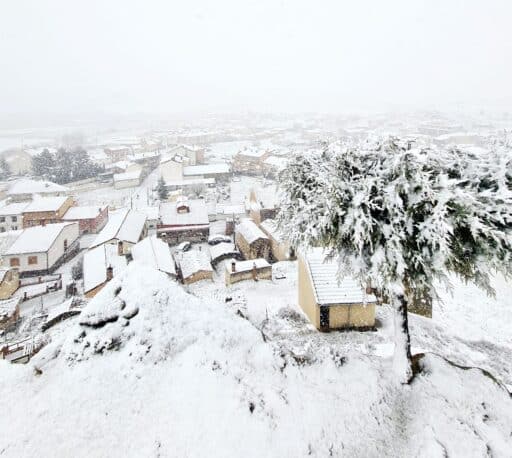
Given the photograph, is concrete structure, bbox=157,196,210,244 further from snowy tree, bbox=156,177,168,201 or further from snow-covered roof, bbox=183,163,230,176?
snow-covered roof, bbox=183,163,230,176

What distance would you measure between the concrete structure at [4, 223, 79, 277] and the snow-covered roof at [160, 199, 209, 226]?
43.2ft

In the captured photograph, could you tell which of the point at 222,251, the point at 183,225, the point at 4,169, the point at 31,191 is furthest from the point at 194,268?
the point at 4,169

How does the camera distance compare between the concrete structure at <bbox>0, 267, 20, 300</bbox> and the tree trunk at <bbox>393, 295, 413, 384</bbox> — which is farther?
the concrete structure at <bbox>0, 267, 20, 300</bbox>

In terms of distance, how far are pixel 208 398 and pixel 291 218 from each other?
229 inches

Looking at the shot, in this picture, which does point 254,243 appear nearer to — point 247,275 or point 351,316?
point 247,275

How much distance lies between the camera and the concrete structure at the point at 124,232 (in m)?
39.5

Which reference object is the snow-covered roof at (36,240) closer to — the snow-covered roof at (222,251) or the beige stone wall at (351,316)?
the snow-covered roof at (222,251)

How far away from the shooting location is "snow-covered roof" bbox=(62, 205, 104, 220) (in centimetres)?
5336

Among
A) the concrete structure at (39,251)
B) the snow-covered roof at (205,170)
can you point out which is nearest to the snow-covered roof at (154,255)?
the concrete structure at (39,251)

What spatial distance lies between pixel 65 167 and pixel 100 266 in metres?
63.1

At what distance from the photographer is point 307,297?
23.6 metres

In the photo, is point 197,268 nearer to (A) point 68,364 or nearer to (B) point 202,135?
(A) point 68,364

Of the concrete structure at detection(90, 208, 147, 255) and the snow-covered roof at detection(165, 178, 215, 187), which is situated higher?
the concrete structure at detection(90, 208, 147, 255)

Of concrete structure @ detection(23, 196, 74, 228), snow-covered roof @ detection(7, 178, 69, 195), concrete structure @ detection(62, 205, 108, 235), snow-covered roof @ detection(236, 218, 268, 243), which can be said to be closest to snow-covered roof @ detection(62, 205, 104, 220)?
concrete structure @ detection(62, 205, 108, 235)
